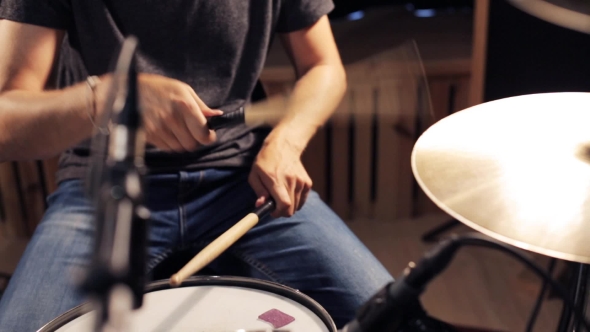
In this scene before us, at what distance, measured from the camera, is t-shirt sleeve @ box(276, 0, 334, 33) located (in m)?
1.08

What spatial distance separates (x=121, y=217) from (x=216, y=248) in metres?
0.39

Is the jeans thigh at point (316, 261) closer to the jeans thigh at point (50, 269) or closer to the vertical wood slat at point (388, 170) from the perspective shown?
the jeans thigh at point (50, 269)

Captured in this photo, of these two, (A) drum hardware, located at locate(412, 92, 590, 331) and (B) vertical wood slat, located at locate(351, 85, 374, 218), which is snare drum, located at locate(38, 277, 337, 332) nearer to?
(A) drum hardware, located at locate(412, 92, 590, 331)

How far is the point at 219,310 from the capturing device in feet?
2.30

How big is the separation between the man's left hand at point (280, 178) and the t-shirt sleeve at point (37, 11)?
15.4 inches

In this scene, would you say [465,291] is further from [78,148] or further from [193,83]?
[78,148]

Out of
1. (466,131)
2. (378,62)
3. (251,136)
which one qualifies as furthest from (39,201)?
(466,131)

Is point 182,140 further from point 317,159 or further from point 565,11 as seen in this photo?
point 317,159

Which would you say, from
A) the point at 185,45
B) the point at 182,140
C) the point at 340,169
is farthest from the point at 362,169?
the point at 182,140

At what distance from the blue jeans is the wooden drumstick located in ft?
0.31

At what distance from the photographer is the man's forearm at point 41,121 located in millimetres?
823

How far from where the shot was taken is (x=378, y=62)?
1162 millimetres

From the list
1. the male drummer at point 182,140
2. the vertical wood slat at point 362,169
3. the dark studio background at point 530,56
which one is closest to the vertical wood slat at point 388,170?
the vertical wood slat at point 362,169

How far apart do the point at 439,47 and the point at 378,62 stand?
0.68 meters
